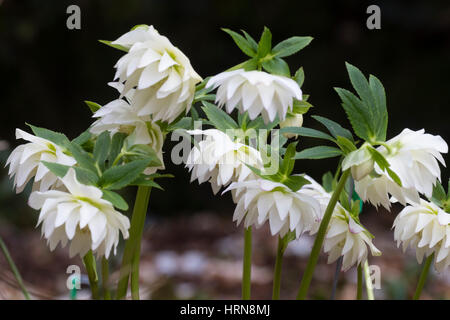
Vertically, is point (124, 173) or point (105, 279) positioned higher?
point (124, 173)

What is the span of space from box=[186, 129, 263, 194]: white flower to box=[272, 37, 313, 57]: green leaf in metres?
0.10

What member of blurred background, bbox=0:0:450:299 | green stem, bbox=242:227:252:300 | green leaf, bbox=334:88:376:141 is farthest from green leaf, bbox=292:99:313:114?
blurred background, bbox=0:0:450:299

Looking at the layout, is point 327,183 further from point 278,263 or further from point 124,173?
point 124,173

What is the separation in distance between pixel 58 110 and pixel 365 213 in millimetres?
1512

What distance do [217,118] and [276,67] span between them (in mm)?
98

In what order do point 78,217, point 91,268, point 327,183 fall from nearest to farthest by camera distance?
point 78,217
point 91,268
point 327,183

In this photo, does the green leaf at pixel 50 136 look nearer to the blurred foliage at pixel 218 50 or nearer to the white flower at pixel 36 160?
the white flower at pixel 36 160

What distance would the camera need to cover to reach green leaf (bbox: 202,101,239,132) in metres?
0.65

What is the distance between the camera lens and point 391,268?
216 cm

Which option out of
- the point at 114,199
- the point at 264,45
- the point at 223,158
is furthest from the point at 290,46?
the point at 114,199

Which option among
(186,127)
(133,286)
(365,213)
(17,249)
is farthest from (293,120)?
(365,213)

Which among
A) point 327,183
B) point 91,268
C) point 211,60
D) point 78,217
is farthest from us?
point 211,60

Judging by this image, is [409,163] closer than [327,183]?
Yes

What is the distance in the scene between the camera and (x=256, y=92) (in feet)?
1.84
